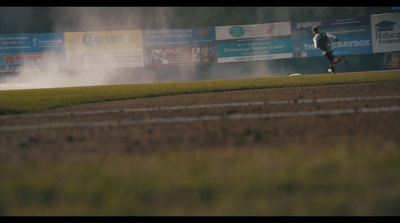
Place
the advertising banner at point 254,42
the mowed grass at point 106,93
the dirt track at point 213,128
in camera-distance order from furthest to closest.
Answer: the advertising banner at point 254,42 → the mowed grass at point 106,93 → the dirt track at point 213,128

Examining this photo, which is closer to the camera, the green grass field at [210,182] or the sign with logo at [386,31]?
the green grass field at [210,182]

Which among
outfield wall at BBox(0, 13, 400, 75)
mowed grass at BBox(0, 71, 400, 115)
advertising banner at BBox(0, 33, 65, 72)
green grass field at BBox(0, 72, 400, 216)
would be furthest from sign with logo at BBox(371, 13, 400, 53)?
green grass field at BBox(0, 72, 400, 216)

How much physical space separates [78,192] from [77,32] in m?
17.9

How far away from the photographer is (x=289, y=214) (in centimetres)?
121

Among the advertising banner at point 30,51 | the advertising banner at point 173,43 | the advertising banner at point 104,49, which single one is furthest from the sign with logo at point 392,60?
the advertising banner at point 30,51

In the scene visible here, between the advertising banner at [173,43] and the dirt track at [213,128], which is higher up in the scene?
the advertising banner at [173,43]

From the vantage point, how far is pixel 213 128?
2.91 m

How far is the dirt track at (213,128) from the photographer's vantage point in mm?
2348

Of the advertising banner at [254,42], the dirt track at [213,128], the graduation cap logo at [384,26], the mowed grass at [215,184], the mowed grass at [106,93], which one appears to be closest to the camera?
the mowed grass at [215,184]

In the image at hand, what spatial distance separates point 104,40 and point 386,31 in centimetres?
1379

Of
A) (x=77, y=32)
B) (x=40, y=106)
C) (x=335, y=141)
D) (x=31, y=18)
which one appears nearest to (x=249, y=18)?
(x=77, y=32)

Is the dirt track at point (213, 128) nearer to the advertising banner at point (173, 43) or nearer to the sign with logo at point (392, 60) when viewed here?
the advertising banner at point (173, 43)

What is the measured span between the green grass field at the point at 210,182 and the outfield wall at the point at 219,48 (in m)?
16.6

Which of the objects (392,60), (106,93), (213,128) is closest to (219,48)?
(392,60)
